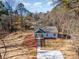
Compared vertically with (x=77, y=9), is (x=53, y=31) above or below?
below

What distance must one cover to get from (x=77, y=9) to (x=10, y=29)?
18.5m

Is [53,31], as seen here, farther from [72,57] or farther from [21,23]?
[72,57]

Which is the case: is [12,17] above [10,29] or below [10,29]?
above

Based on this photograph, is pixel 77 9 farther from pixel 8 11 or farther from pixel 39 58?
pixel 8 11

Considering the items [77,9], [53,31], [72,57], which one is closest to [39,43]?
[72,57]

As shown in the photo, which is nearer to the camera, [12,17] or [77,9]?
[77,9]

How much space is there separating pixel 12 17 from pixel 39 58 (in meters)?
18.4

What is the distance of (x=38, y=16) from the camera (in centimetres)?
3369

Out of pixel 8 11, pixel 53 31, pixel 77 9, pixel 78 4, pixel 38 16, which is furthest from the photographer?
pixel 38 16

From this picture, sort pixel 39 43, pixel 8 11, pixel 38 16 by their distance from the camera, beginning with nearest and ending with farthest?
pixel 39 43, pixel 8 11, pixel 38 16

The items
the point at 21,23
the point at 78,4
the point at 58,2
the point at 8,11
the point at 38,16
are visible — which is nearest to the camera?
the point at 78,4

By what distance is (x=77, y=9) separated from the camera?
10195 mm

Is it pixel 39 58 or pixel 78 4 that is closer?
→ pixel 78 4

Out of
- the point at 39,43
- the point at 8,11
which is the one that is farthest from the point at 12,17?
the point at 39,43
